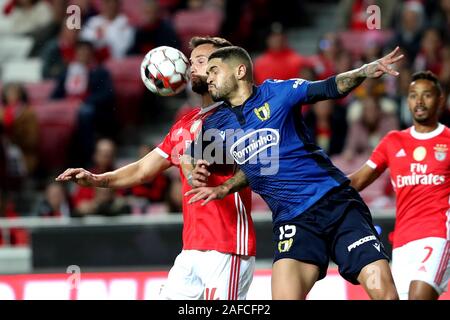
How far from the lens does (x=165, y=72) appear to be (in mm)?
7230

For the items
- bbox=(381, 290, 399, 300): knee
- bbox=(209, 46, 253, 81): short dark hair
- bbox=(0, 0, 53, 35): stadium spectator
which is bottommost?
bbox=(381, 290, 399, 300): knee

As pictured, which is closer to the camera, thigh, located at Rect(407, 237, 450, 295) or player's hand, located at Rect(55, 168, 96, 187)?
player's hand, located at Rect(55, 168, 96, 187)

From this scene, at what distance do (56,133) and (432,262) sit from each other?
6158mm

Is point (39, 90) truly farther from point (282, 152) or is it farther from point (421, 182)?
point (282, 152)

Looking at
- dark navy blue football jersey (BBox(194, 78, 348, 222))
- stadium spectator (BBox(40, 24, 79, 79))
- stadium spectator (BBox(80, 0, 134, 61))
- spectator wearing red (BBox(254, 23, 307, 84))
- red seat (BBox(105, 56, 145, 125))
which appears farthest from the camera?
stadium spectator (BBox(40, 24, 79, 79))

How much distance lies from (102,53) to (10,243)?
11.7 feet

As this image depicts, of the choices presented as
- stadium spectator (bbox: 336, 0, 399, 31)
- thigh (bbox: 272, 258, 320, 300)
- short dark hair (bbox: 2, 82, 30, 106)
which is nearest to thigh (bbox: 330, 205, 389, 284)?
thigh (bbox: 272, 258, 320, 300)

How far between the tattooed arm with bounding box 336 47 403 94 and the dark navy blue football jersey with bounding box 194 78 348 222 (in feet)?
0.69

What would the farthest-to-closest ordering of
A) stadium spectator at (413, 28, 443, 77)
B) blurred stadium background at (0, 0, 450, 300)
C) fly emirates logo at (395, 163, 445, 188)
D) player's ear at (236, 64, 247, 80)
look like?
stadium spectator at (413, 28, 443, 77), blurred stadium background at (0, 0, 450, 300), fly emirates logo at (395, 163, 445, 188), player's ear at (236, 64, 247, 80)

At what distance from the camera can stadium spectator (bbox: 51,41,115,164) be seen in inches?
489

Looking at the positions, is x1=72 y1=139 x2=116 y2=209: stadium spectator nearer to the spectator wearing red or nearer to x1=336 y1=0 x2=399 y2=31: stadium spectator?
A: the spectator wearing red

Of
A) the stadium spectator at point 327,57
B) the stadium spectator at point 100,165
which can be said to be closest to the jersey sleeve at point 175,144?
the stadium spectator at point 100,165

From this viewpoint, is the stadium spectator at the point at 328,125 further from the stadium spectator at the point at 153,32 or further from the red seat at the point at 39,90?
the red seat at the point at 39,90
